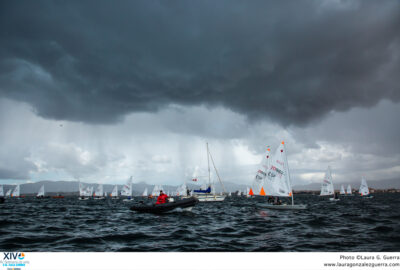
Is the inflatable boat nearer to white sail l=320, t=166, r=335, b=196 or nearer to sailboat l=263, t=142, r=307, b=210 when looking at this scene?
sailboat l=263, t=142, r=307, b=210

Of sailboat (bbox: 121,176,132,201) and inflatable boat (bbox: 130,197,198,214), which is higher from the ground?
inflatable boat (bbox: 130,197,198,214)

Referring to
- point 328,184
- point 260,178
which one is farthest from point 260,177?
point 328,184

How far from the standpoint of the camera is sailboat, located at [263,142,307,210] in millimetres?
27641

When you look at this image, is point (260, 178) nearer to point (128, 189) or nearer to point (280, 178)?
point (280, 178)

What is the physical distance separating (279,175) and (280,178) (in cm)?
35

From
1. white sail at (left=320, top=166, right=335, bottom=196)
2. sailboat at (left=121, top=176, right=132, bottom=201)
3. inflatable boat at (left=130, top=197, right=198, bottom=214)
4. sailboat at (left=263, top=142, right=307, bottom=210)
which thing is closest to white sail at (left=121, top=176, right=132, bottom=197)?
sailboat at (left=121, top=176, right=132, bottom=201)

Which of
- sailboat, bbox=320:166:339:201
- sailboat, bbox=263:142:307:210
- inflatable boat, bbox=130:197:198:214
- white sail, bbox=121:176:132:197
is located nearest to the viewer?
inflatable boat, bbox=130:197:198:214

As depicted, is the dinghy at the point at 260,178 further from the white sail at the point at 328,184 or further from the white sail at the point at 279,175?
the white sail at the point at 328,184

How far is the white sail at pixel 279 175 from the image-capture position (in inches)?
1095

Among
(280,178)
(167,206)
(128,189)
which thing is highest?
(280,178)

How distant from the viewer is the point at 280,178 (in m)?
28.3

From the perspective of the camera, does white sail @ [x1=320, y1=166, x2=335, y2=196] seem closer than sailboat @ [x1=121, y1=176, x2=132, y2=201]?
Yes

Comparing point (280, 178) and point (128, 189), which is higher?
point (280, 178)
